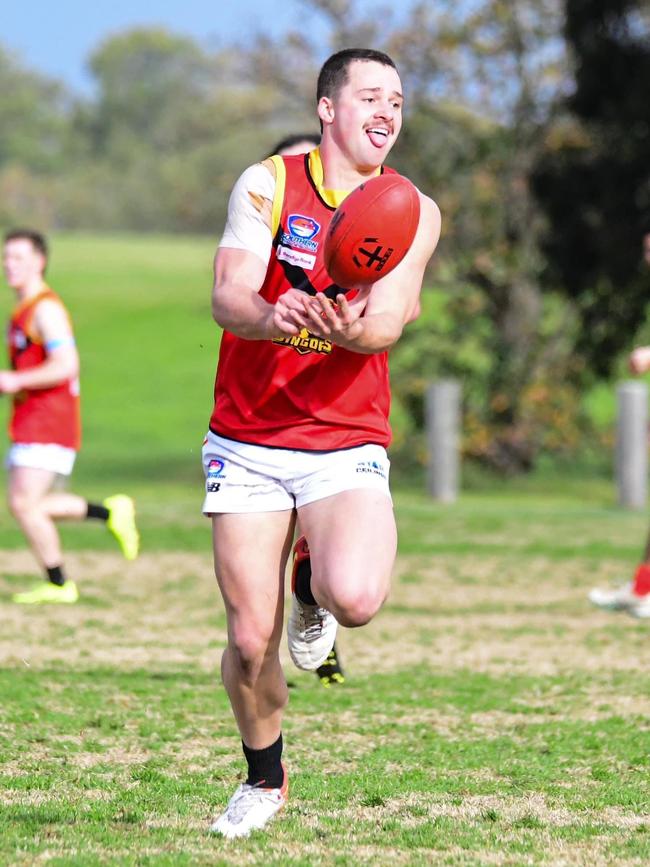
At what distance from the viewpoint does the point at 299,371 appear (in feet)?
16.1

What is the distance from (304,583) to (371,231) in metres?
1.21

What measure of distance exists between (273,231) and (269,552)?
981 millimetres

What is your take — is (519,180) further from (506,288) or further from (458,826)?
(458,826)

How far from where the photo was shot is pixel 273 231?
489 cm

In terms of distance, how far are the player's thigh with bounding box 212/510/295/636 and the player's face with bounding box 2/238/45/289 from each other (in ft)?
19.2

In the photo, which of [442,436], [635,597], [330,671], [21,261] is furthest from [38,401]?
[442,436]

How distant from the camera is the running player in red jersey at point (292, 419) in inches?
189

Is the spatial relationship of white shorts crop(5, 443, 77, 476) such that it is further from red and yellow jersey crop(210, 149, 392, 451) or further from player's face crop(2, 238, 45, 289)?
red and yellow jersey crop(210, 149, 392, 451)

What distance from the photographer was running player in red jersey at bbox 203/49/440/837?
4.80 m

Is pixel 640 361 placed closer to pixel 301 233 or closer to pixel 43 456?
pixel 43 456

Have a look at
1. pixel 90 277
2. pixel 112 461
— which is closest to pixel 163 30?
pixel 90 277

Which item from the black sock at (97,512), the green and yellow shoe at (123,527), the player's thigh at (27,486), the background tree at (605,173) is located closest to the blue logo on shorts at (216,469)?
the player's thigh at (27,486)

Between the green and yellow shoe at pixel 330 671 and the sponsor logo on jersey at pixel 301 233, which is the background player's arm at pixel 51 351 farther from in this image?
the sponsor logo on jersey at pixel 301 233

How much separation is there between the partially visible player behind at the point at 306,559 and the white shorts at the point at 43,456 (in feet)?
10.5
